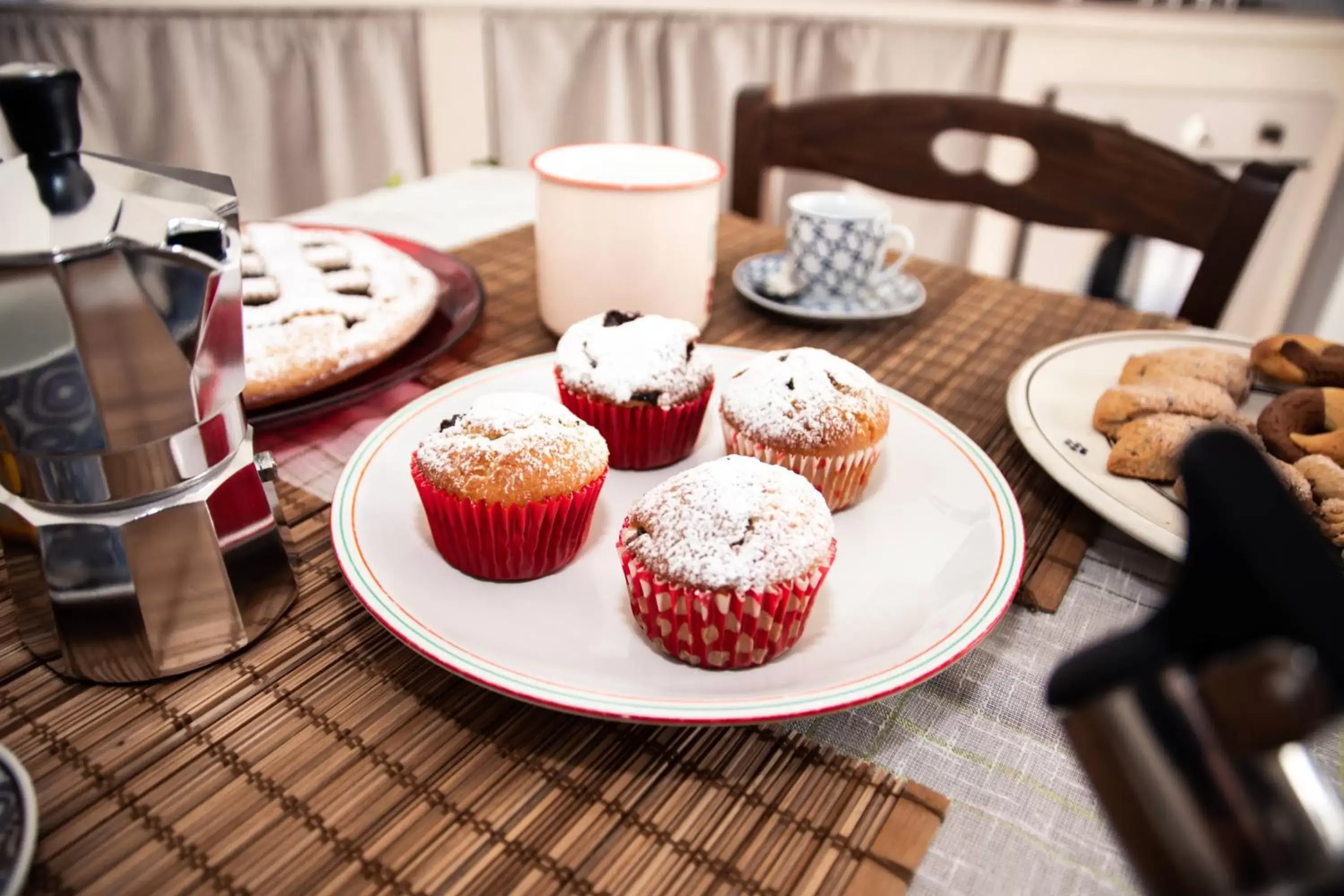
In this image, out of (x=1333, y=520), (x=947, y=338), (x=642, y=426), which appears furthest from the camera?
(x=947, y=338)

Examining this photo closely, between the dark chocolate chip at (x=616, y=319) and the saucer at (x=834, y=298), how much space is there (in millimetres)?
262

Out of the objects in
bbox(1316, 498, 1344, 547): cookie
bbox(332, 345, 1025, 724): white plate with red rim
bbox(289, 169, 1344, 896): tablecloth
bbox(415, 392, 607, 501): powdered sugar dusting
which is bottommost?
bbox(289, 169, 1344, 896): tablecloth

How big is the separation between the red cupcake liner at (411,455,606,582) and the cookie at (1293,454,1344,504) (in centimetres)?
49

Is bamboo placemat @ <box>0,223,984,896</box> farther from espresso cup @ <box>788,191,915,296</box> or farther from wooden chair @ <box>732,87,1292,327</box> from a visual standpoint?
wooden chair @ <box>732,87,1292,327</box>

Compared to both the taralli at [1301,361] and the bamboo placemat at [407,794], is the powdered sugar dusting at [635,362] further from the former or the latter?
the taralli at [1301,361]

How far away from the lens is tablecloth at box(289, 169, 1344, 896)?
41 centimetres

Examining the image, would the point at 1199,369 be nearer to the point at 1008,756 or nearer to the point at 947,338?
the point at 947,338

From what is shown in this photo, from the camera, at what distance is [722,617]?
0.48m

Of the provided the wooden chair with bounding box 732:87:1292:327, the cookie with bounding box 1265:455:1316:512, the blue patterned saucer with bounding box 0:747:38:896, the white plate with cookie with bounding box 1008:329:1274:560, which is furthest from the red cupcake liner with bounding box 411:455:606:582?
the wooden chair with bounding box 732:87:1292:327

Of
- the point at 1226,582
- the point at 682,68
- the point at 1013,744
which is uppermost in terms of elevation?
the point at 1226,582

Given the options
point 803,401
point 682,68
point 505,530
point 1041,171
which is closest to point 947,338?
point 803,401

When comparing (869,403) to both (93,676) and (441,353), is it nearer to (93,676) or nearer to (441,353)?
(441,353)

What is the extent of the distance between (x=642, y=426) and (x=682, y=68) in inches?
72.8

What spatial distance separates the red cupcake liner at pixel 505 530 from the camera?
530 mm
